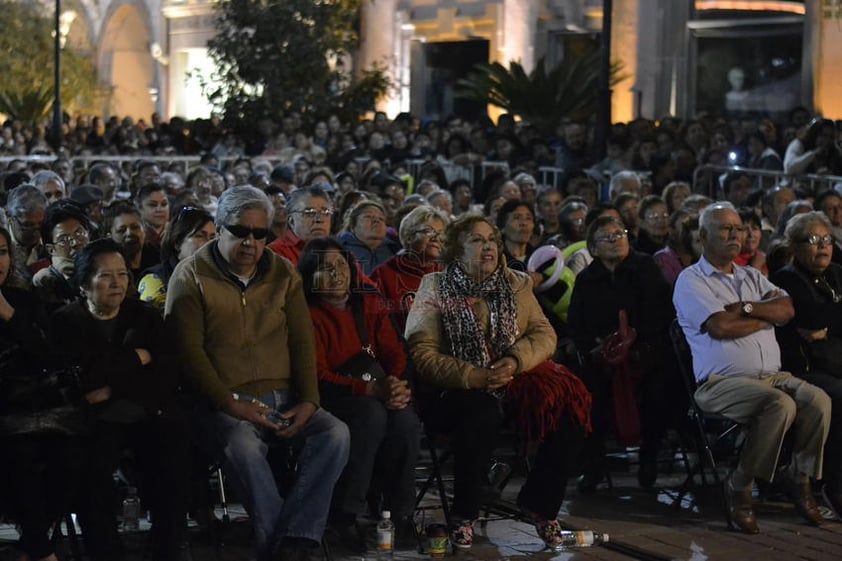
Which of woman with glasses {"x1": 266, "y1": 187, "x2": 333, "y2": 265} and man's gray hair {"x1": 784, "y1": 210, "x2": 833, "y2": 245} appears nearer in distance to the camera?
man's gray hair {"x1": 784, "y1": 210, "x2": 833, "y2": 245}

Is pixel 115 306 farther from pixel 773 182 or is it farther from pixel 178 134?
pixel 178 134

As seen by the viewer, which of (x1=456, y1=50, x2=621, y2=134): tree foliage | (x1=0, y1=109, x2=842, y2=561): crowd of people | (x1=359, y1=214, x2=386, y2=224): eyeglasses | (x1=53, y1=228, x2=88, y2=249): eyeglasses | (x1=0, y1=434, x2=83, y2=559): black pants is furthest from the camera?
(x1=456, y1=50, x2=621, y2=134): tree foliage

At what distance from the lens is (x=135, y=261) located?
366 inches

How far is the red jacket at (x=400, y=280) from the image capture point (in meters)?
8.55

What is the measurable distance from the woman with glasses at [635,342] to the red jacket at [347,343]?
1.65 meters

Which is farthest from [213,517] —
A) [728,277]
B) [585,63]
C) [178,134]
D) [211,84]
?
[211,84]

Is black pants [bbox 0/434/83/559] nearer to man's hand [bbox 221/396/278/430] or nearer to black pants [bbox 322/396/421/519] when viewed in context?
man's hand [bbox 221/396/278/430]

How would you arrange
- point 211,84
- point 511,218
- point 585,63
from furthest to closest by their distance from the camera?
1. point 211,84
2. point 585,63
3. point 511,218

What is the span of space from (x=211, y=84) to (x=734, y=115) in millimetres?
9697

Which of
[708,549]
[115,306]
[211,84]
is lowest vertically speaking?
[708,549]

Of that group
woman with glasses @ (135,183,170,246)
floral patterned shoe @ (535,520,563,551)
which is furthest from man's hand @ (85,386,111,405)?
woman with glasses @ (135,183,170,246)

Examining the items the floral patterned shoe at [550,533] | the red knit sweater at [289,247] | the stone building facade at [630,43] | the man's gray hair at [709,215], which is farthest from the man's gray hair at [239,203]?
the stone building facade at [630,43]

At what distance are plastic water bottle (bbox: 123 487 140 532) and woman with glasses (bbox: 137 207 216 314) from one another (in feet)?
3.45

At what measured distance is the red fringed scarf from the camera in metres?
7.93
